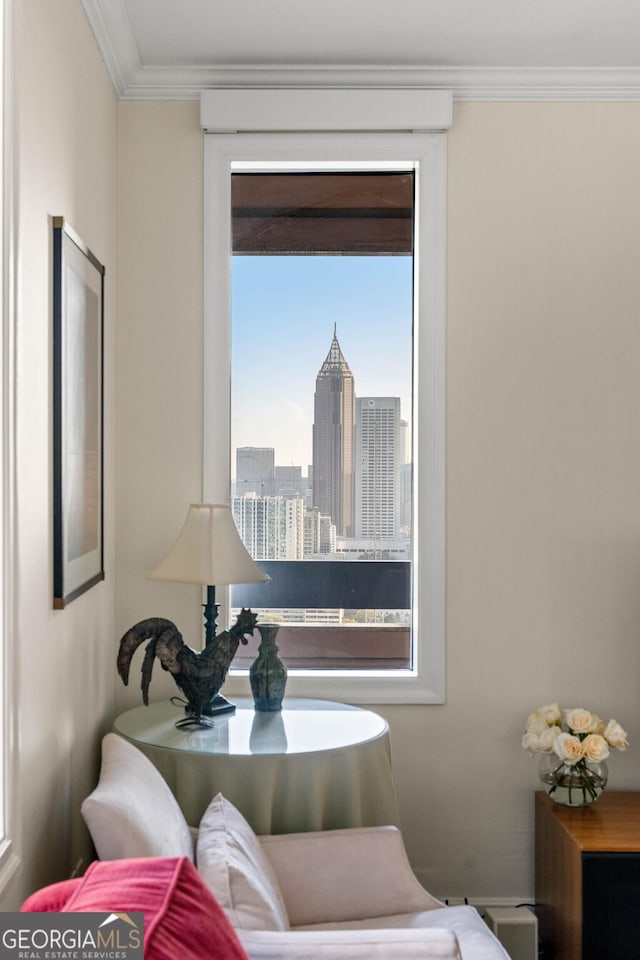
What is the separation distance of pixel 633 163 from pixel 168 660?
6.92 ft

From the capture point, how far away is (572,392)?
2.86m

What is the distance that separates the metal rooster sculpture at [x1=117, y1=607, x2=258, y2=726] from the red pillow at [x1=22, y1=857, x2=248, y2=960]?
1.19 m

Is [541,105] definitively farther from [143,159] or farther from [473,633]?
[473,633]

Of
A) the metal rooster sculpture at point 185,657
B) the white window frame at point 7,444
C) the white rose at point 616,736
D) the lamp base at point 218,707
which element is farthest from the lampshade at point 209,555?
the white rose at point 616,736

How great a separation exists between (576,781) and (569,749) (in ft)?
0.44

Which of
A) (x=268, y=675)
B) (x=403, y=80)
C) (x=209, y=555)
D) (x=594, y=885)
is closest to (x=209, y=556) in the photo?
(x=209, y=555)

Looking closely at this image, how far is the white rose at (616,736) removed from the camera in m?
2.61

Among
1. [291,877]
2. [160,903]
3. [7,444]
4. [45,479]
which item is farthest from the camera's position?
[291,877]

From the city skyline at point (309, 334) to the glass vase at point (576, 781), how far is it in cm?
120

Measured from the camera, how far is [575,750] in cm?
256

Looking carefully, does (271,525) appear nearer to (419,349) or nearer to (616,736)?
(419,349)

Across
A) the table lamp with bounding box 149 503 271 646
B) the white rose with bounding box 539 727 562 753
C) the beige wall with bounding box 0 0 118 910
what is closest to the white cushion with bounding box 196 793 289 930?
the beige wall with bounding box 0 0 118 910

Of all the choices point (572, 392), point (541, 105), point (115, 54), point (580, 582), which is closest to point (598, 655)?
point (580, 582)

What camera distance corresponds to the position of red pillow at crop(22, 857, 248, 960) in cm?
106
